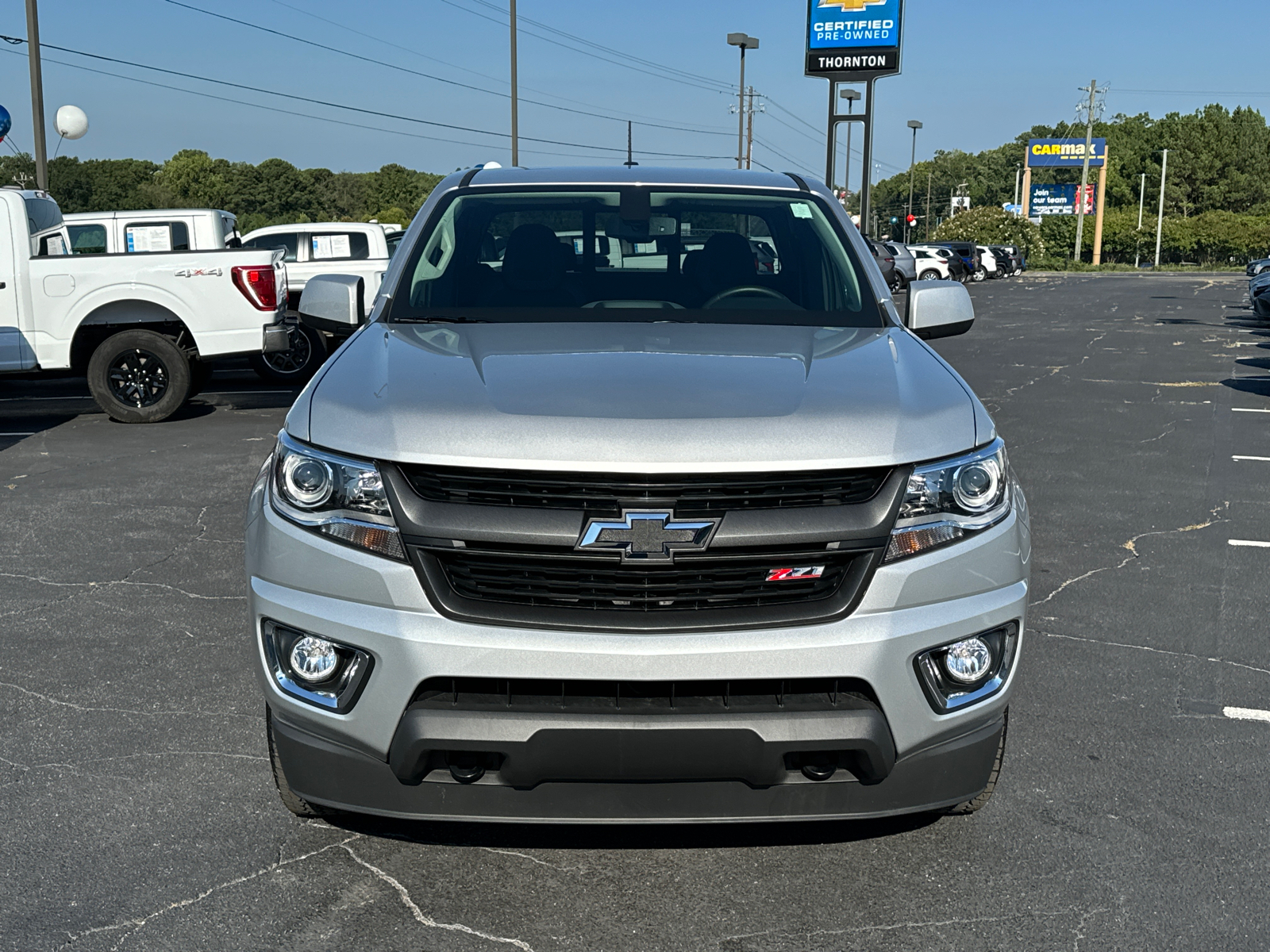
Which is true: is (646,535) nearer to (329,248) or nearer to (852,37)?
(329,248)

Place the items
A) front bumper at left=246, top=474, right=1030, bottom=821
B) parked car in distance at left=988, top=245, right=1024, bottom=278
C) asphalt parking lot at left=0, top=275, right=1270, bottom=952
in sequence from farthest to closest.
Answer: parked car in distance at left=988, top=245, right=1024, bottom=278, asphalt parking lot at left=0, top=275, right=1270, bottom=952, front bumper at left=246, top=474, right=1030, bottom=821

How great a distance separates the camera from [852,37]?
29859 millimetres

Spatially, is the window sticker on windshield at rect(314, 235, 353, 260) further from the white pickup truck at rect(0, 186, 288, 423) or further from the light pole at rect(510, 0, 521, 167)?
the light pole at rect(510, 0, 521, 167)

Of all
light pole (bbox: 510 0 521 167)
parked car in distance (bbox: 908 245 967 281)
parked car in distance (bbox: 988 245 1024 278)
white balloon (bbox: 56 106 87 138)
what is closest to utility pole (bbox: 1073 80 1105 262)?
parked car in distance (bbox: 988 245 1024 278)

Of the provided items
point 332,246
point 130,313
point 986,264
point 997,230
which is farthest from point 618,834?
point 997,230

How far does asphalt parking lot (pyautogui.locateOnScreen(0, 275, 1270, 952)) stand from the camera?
3.05 m

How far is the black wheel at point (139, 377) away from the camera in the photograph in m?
11.6

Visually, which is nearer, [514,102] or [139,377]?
[139,377]

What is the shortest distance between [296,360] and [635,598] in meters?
12.6

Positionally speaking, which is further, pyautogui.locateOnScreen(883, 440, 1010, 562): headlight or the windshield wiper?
the windshield wiper

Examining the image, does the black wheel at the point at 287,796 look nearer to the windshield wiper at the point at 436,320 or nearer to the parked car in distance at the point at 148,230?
the windshield wiper at the point at 436,320

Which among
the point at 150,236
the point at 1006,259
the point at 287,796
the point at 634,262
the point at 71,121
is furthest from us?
the point at 1006,259

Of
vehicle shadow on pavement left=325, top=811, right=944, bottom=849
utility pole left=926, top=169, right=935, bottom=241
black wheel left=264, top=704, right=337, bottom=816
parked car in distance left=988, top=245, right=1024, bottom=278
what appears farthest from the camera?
utility pole left=926, top=169, right=935, bottom=241

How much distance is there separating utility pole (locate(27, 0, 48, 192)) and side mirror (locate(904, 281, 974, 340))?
2071 cm
